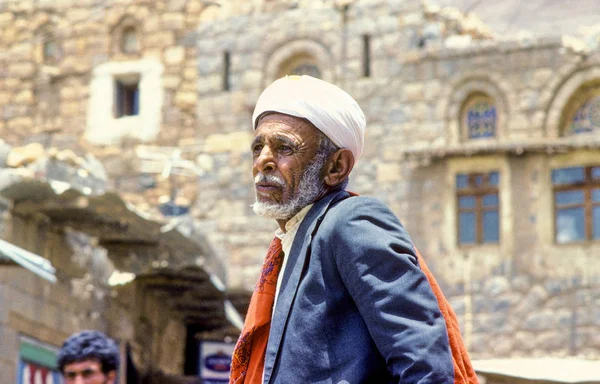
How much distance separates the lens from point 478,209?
19.8 m

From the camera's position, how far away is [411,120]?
2058 cm

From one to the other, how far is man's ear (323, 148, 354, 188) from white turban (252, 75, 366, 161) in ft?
0.06

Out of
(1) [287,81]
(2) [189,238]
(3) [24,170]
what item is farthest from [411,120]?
(1) [287,81]

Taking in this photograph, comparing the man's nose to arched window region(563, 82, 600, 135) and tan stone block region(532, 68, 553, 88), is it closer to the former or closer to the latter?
arched window region(563, 82, 600, 135)

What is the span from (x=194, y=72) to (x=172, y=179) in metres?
1.84

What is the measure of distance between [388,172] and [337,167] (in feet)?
55.9

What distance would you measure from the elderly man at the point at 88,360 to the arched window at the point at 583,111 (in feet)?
48.2

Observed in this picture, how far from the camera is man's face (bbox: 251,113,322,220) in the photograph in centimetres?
328

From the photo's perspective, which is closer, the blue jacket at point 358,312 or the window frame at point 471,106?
the blue jacket at point 358,312

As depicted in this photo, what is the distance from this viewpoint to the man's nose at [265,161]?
329cm

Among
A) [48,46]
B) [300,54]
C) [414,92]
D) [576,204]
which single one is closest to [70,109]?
[48,46]

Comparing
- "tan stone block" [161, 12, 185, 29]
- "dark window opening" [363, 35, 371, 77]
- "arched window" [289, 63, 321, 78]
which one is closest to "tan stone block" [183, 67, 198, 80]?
"tan stone block" [161, 12, 185, 29]

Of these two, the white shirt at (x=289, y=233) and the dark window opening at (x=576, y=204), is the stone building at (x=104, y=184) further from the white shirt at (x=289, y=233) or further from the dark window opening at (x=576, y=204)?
the dark window opening at (x=576, y=204)

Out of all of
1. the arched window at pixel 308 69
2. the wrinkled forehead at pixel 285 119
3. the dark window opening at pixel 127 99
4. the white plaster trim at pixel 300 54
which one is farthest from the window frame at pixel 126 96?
the wrinkled forehead at pixel 285 119
